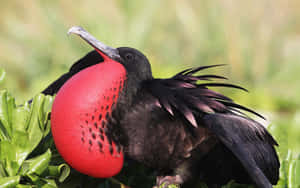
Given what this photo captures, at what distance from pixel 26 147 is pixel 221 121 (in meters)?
0.37

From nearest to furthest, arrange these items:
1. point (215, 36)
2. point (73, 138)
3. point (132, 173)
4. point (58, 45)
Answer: point (73, 138) → point (132, 173) → point (58, 45) → point (215, 36)

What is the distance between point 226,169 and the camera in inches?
36.4

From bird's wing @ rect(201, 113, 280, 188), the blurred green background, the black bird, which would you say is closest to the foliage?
the black bird

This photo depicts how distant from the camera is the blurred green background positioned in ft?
9.97

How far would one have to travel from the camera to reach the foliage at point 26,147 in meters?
0.83

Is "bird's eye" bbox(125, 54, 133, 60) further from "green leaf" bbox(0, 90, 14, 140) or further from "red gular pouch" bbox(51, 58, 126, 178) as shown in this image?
"green leaf" bbox(0, 90, 14, 140)

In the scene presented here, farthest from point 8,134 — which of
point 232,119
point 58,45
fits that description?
point 58,45

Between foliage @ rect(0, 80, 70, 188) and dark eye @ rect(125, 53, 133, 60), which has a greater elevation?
dark eye @ rect(125, 53, 133, 60)

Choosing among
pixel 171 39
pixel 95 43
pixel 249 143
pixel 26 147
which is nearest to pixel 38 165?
pixel 26 147

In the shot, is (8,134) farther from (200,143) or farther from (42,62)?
(42,62)

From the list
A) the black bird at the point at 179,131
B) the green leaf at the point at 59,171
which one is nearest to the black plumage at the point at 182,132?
the black bird at the point at 179,131

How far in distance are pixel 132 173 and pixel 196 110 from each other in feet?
0.73

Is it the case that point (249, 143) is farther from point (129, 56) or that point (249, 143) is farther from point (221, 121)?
point (129, 56)

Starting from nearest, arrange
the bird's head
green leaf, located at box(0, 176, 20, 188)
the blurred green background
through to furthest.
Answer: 1. green leaf, located at box(0, 176, 20, 188)
2. the bird's head
3. the blurred green background
